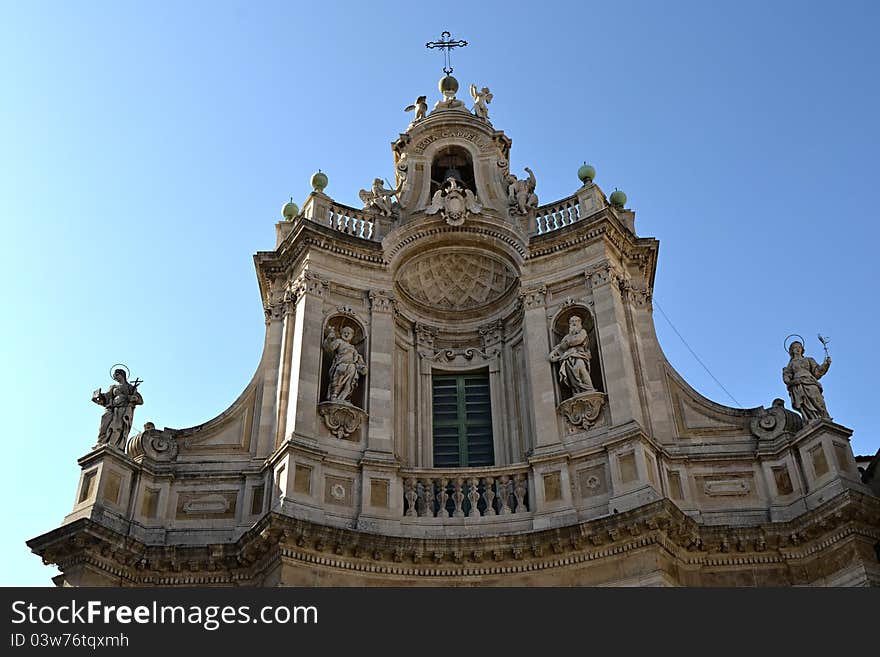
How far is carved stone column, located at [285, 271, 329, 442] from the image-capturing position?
1717cm

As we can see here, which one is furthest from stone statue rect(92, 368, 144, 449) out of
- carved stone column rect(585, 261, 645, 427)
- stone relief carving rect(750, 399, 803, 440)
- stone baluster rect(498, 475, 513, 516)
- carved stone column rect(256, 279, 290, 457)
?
stone relief carving rect(750, 399, 803, 440)

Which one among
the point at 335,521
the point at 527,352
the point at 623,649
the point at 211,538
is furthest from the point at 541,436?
the point at 623,649

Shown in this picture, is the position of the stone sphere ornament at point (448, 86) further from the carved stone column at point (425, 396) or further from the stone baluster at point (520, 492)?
the stone baluster at point (520, 492)

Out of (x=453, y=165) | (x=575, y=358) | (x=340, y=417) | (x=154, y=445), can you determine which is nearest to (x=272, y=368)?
(x=340, y=417)

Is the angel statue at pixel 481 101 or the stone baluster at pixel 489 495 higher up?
the angel statue at pixel 481 101

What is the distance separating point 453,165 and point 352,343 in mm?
5987

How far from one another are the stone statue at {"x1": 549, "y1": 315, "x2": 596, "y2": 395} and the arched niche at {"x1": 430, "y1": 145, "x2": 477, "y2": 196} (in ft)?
18.4

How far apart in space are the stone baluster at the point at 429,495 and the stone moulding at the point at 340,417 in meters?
1.47

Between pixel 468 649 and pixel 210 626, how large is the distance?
270 cm

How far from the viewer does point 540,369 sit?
1825 centimetres

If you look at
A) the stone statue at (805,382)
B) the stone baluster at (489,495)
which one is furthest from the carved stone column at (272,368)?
the stone statue at (805,382)

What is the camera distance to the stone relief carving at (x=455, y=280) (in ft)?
67.1

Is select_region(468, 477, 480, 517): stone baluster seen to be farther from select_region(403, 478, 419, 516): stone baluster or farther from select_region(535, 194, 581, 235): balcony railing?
select_region(535, 194, 581, 235): balcony railing

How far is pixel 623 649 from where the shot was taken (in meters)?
10.9
